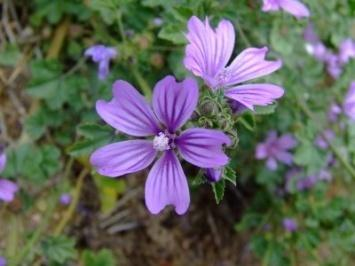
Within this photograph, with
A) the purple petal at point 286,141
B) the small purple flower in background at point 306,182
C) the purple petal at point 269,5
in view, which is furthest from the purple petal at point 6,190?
the small purple flower in background at point 306,182

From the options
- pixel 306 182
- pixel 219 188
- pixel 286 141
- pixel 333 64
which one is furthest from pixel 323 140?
pixel 219 188

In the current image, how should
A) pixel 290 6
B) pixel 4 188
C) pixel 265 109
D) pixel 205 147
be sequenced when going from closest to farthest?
1. pixel 205 147
2. pixel 265 109
3. pixel 290 6
4. pixel 4 188

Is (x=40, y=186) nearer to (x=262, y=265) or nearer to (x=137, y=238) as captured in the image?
(x=137, y=238)

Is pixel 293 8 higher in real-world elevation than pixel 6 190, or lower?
higher

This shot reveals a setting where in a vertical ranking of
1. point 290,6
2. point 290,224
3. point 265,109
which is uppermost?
point 290,6

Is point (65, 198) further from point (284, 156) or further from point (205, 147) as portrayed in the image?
point (205, 147)

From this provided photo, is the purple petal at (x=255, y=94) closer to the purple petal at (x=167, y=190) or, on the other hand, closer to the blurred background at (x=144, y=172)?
the purple petal at (x=167, y=190)

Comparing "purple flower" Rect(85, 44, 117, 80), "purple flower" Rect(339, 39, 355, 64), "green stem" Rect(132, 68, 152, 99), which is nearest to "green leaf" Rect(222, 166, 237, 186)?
"green stem" Rect(132, 68, 152, 99)
